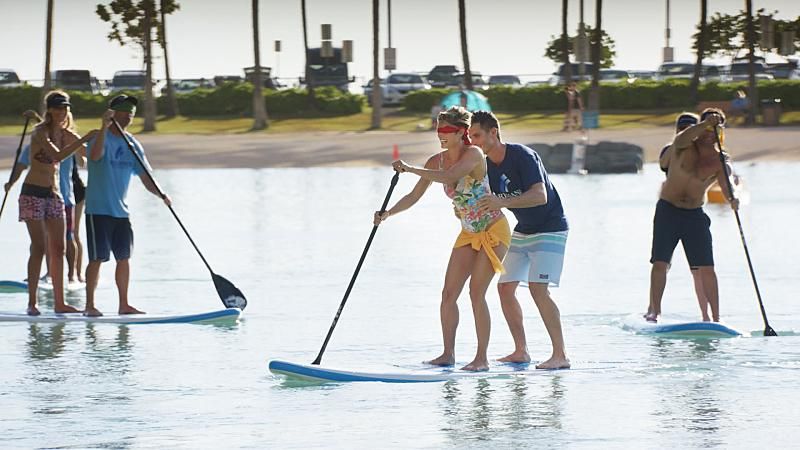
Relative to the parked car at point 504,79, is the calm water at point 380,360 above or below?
above

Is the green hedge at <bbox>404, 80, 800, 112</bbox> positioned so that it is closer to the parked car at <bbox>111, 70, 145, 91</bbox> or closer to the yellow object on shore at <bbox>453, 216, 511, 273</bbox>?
the parked car at <bbox>111, 70, 145, 91</bbox>

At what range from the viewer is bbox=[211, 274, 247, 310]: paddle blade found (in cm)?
1359

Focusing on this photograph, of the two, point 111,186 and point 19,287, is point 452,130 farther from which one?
point 19,287

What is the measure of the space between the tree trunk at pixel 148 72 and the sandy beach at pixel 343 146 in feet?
12.7

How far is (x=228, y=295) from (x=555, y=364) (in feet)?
12.3

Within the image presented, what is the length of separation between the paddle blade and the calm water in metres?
0.18

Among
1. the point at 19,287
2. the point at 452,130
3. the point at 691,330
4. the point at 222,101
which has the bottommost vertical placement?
the point at 222,101

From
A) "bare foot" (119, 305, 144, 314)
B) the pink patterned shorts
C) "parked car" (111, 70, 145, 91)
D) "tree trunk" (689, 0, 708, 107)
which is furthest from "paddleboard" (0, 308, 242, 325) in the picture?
"parked car" (111, 70, 145, 91)

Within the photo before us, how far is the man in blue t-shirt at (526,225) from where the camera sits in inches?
398

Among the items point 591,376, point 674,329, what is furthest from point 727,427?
point 674,329

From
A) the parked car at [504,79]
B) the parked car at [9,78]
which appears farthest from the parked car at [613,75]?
the parked car at [9,78]

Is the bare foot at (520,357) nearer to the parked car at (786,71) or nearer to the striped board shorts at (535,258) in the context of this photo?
the striped board shorts at (535,258)

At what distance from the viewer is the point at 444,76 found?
73.4 meters

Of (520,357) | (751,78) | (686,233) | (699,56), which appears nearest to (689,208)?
(686,233)
